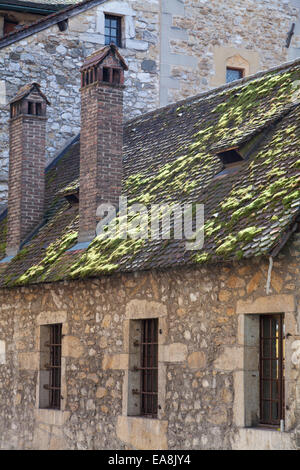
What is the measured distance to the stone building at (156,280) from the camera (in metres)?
10.7

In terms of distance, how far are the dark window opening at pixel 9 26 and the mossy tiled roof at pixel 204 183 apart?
170 inches

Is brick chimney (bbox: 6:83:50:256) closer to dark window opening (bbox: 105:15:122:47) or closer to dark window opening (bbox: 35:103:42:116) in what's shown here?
dark window opening (bbox: 35:103:42:116)

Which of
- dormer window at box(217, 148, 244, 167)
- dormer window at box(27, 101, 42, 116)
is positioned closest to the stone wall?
dormer window at box(217, 148, 244, 167)

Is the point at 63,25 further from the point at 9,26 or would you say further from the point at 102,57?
the point at 102,57

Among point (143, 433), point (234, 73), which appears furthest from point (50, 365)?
point (234, 73)

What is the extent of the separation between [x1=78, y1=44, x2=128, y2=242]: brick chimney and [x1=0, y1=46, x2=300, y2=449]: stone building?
0.03 meters

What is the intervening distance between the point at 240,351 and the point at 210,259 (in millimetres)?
1073

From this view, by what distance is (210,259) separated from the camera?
10.9m

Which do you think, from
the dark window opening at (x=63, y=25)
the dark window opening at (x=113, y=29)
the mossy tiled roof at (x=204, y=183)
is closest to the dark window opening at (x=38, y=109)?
the mossy tiled roof at (x=204, y=183)

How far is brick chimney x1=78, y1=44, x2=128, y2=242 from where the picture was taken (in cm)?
1519

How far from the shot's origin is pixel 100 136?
1542cm

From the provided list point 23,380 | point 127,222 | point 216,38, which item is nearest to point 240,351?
point 127,222

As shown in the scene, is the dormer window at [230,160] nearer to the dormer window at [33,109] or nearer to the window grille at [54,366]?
the window grille at [54,366]

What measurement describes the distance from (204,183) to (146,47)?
8.32 metres
